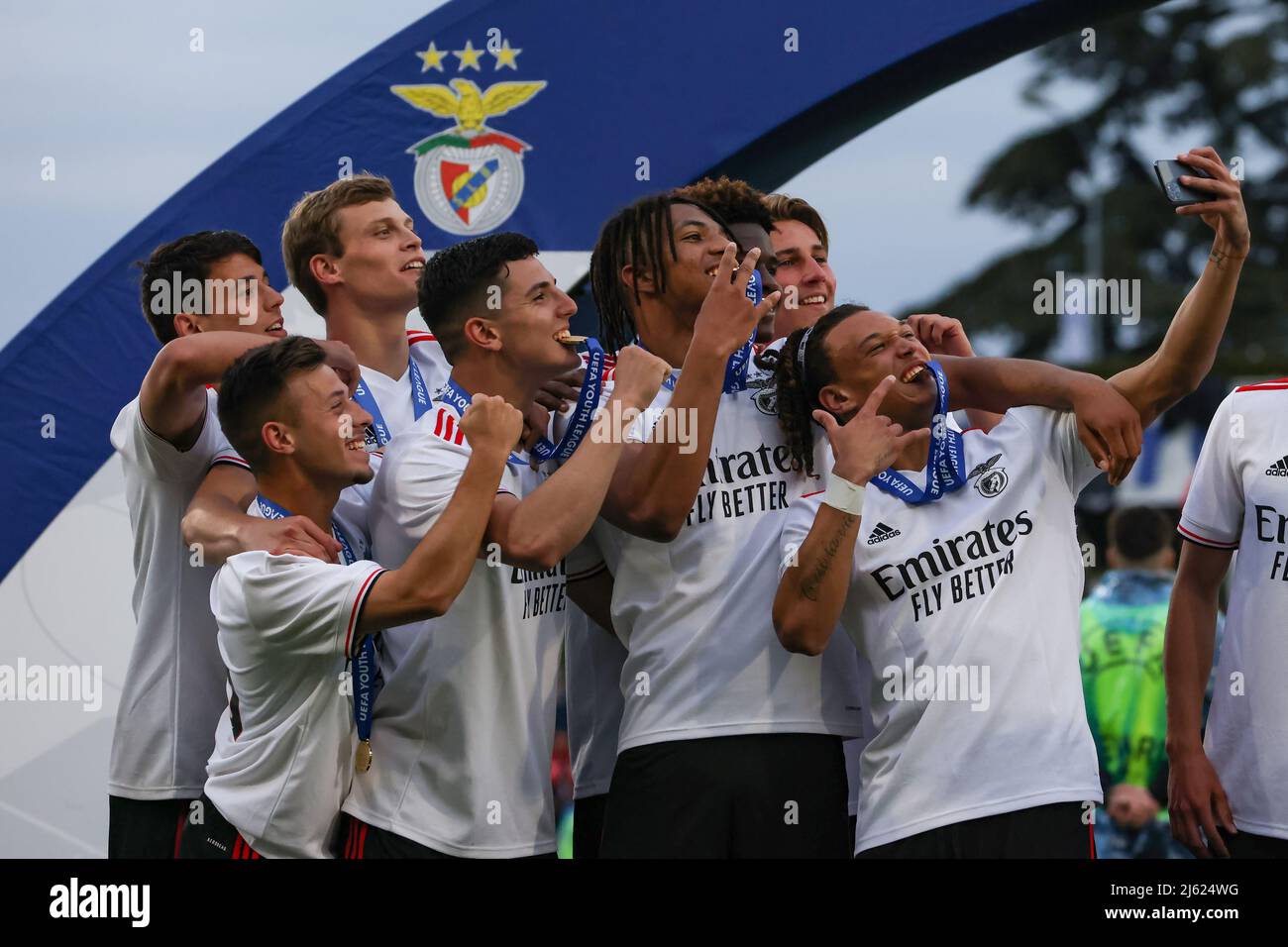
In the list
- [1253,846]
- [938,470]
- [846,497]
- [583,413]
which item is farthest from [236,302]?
[1253,846]

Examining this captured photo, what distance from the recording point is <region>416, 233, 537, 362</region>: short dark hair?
418 cm

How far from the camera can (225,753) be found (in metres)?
3.83

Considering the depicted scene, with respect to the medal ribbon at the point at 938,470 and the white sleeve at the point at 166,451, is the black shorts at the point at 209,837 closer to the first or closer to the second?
the white sleeve at the point at 166,451

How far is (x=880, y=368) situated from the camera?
159 inches

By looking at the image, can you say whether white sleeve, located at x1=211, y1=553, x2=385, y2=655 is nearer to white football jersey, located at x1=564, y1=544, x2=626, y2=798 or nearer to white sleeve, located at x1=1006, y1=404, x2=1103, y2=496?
white football jersey, located at x1=564, y1=544, x2=626, y2=798

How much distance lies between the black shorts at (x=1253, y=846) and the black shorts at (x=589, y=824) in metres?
1.53

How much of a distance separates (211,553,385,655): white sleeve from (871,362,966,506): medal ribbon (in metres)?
1.21

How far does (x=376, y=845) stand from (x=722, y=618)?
963mm

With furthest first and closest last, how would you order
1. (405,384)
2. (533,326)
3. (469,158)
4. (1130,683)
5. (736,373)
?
(1130,683)
(469,158)
(405,384)
(736,373)
(533,326)

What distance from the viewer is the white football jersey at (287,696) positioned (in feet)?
11.7

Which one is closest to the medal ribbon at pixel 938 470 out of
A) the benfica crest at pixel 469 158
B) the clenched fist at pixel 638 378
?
the clenched fist at pixel 638 378

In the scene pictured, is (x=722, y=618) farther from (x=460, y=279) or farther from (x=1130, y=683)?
(x=1130, y=683)
